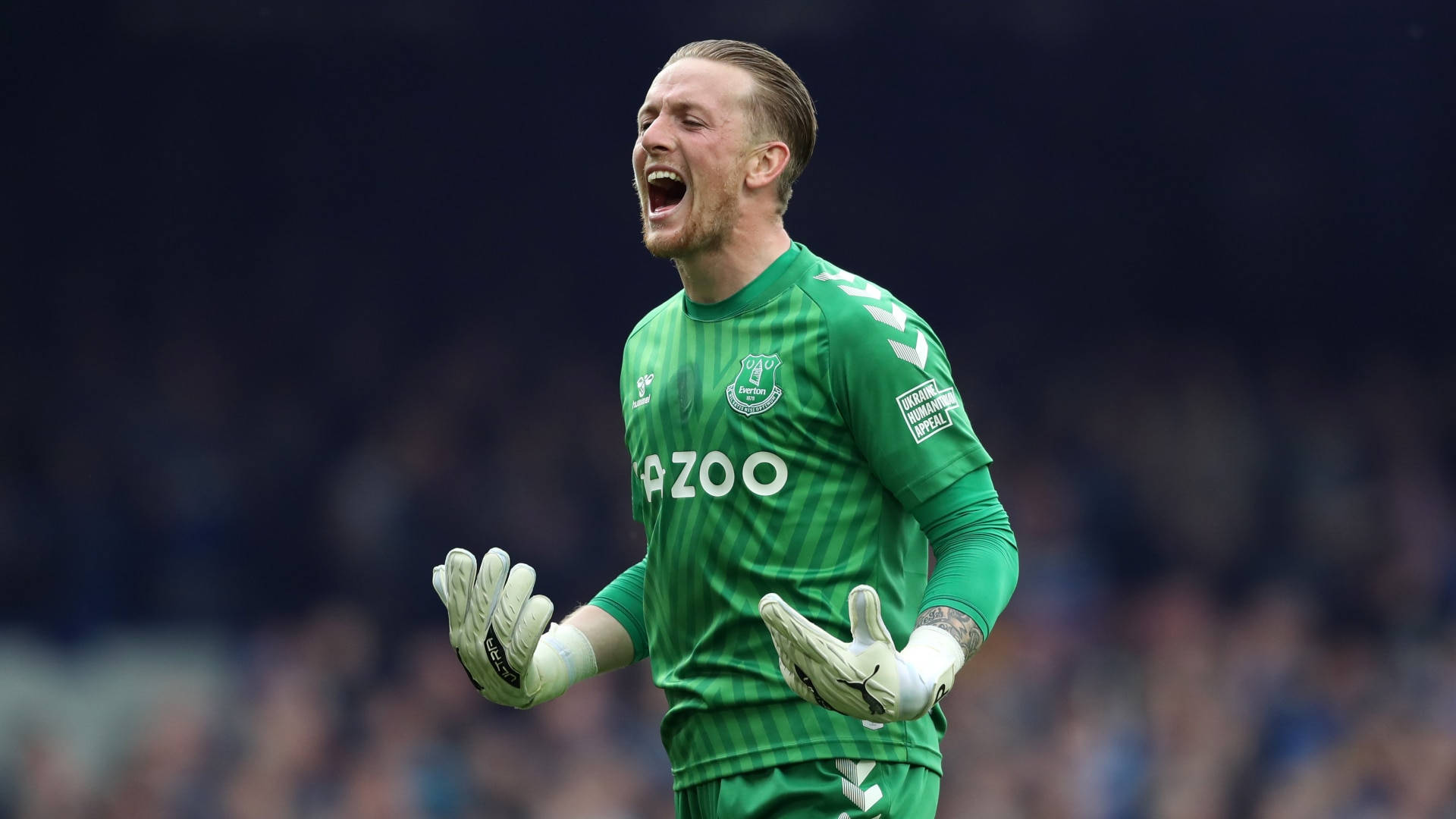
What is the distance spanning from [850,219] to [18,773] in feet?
15.4

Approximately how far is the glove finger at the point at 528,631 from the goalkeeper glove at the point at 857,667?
506 millimetres

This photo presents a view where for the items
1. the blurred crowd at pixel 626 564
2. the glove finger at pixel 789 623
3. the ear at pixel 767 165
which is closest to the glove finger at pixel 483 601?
the glove finger at pixel 789 623

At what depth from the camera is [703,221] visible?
2848 mm

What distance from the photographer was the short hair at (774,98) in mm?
2926

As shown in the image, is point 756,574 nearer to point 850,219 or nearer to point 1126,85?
point 850,219

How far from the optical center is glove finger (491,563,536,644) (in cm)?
262

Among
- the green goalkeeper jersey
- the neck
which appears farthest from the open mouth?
the green goalkeeper jersey

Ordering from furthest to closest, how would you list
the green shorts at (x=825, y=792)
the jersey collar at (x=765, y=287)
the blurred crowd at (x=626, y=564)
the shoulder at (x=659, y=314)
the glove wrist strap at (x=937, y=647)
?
the blurred crowd at (x=626, y=564) < the shoulder at (x=659, y=314) < the jersey collar at (x=765, y=287) < the green shorts at (x=825, y=792) < the glove wrist strap at (x=937, y=647)

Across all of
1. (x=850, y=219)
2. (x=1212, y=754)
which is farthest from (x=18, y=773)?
(x=1212, y=754)

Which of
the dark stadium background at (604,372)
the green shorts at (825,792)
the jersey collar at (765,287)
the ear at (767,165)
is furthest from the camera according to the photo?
the dark stadium background at (604,372)

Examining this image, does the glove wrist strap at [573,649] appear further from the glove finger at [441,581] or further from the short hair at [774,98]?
the short hair at [774,98]

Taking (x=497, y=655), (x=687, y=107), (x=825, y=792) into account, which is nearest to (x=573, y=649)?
(x=497, y=655)

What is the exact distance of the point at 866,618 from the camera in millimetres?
2246

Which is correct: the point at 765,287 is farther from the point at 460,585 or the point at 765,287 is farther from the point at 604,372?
the point at 604,372
